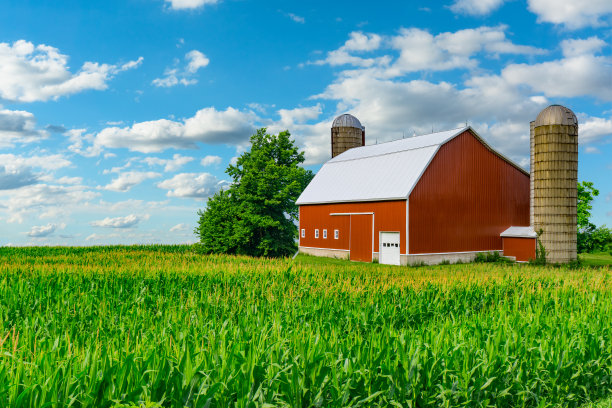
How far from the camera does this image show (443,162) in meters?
29.9

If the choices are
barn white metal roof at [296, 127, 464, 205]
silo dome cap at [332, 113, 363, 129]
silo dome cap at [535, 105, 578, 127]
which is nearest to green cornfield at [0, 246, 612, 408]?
barn white metal roof at [296, 127, 464, 205]

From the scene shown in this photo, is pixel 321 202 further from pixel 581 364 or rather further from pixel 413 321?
pixel 581 364

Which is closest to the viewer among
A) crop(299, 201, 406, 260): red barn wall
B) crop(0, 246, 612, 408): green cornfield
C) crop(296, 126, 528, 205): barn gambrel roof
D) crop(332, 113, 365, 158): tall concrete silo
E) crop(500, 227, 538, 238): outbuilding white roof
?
crop(0, 246, 612, 408): green cornfield

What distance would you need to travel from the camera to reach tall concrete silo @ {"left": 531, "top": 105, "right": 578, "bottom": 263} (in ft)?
97.8

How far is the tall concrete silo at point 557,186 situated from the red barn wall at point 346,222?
32.5 feet

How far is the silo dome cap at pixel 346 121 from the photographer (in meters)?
46.4

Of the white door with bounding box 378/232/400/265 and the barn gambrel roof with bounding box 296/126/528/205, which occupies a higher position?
the barn gambrel roof with bounding box 296/126/528/205

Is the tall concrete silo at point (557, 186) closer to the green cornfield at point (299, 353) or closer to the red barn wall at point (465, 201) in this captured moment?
the red barn wall at point (465, 201)

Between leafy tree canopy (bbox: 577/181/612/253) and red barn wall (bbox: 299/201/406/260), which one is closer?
red barn wall (bbox: 299/201/406/260)

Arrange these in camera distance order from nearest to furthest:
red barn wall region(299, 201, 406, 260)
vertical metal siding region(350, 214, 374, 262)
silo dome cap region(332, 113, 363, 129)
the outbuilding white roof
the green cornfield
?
the green cornfield < red barn wall region(299, 201, 406, 260) < the outbuilding white roof < vertical metal siding region(350, 214, 374, 262) < silo dome cap region(332, 113, 363, 129)

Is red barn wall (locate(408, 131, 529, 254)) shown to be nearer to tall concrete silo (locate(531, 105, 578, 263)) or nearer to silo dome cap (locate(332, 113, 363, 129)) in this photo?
tall concrete silo (locate(531, 105, 578, 263))

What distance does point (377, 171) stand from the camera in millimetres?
33188

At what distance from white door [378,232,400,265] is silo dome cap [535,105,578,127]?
13108mm

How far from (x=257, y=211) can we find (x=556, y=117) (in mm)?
22496
